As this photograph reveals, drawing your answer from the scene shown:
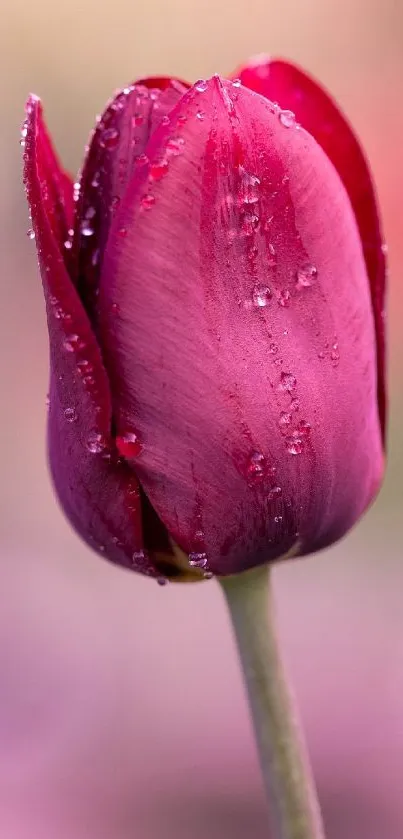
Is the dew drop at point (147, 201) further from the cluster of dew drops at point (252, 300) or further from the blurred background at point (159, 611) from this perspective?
the blurred background at point (159, 611)

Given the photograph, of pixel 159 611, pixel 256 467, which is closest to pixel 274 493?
pixel 256 467

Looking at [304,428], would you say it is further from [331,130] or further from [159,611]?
[159,611]

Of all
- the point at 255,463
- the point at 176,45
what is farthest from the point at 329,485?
the point at 176,45

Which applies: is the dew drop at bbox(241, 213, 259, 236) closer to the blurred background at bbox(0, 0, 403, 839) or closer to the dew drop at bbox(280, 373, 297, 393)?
the dew drop at bbox(280, 373, 297, 393)

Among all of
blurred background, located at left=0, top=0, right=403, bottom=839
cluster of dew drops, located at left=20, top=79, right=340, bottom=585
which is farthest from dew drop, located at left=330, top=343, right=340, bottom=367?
blurred background, located at left=0, top=0, right=403, bottom=839

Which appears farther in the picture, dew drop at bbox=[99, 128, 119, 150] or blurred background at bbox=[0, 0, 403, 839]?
blurred background at bbox=[0, 0, 403, 839]

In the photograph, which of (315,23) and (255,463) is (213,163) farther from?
(315,23)
